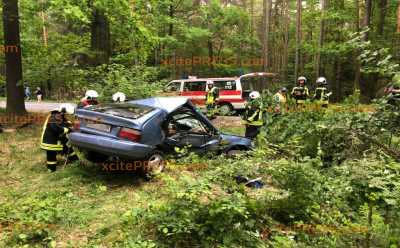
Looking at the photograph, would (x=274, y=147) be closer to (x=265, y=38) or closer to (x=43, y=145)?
(x=43, y=145)

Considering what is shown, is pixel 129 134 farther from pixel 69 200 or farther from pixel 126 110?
pixel 69 200

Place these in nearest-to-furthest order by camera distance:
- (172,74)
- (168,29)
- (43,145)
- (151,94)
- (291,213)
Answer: (291,213)
(43,145)
(151,94)
(168,29)
(172,74)

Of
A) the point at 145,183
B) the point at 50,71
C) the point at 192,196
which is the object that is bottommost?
the point at 145,183

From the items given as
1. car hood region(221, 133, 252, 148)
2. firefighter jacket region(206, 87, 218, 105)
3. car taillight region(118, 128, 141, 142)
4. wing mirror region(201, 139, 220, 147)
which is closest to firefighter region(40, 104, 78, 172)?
car taillight region(118, 128, 141, 142)

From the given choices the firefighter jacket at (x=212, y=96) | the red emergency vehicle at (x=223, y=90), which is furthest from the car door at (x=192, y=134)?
the red emergency vehicle at (x=223, y=90)

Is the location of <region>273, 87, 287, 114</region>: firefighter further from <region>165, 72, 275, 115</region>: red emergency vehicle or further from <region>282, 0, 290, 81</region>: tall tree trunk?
<region>282, 0, 290, 81</region>: tall tree trunk

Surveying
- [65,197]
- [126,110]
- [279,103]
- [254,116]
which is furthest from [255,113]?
[65,197]

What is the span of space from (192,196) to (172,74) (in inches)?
1189

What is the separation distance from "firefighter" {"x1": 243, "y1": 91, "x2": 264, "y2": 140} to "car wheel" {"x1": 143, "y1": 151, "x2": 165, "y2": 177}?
383cm

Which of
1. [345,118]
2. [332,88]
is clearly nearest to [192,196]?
[345,118]

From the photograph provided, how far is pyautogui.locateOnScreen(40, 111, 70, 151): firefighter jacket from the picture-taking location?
8.53 metres

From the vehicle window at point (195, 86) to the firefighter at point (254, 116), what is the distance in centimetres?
935

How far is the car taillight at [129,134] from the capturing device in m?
7.07

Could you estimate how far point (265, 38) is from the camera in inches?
1197
